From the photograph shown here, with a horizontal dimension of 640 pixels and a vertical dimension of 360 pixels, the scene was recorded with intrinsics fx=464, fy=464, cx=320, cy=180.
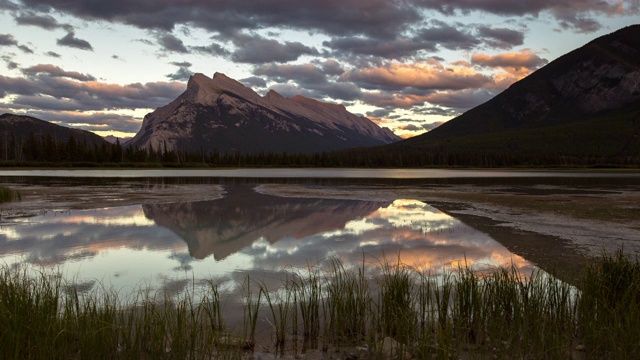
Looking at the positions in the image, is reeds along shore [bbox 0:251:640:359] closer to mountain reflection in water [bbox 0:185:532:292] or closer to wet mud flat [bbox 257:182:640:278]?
wet mud flat [bbox 257:182:640:278]

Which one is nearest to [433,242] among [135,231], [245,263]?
[245,263]

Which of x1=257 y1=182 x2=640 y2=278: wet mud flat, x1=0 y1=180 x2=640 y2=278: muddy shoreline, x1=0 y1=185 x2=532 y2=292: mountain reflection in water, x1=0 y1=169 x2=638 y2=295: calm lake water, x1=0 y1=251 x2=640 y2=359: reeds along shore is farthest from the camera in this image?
x1=0 y1=180 x2=640 y2=278: muddy shoreline

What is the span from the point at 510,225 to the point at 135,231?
22.6 metres

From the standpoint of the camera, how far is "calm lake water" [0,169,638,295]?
16766 millimetres

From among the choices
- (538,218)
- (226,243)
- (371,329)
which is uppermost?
(371,329)

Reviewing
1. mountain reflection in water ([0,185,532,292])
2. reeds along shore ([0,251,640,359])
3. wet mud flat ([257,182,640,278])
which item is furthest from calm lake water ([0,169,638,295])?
reeds along shore ([0,251,640,359])

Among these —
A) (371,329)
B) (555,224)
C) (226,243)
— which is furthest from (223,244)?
Answer: (555,224)

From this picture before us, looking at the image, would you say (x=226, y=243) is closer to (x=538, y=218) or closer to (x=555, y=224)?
(x=555, y=224)

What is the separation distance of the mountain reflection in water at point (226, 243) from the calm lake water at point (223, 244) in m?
0.04

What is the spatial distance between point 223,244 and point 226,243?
0.97 feet

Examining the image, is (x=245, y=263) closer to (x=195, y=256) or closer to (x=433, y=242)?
(x=195, y=256)

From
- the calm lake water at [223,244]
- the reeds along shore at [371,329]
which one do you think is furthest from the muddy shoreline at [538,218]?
the calm lake water at [223,244]

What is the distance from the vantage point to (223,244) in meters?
23.0

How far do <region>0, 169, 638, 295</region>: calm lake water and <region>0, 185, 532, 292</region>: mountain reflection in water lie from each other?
44 mm
